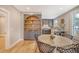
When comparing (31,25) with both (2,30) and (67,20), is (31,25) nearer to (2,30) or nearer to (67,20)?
(67,20)

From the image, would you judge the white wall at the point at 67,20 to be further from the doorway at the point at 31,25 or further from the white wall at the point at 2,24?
the white wall at the point at 2,24

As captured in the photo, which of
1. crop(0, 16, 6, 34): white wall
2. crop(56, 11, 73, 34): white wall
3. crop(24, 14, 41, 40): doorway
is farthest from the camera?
crop(0, 16, 6, 34): white wall

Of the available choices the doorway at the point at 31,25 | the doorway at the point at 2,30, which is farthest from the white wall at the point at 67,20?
the doorway at the point at 2,30

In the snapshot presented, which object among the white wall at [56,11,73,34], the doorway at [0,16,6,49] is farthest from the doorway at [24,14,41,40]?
the doorway at [0,16,6,49]

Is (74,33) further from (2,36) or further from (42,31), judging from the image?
(2,36)

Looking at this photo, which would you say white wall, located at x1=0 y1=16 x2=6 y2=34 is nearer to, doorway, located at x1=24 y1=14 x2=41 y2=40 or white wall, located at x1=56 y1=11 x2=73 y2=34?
doorway, located at x1=24 y1=14 x2=41 y2=40

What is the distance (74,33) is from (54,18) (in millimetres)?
707

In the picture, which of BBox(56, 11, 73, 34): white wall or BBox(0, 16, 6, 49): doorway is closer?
BBox(56, 11, 73, 34): white wall

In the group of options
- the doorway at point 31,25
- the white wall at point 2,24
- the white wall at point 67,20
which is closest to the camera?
the white wall at point 67,20

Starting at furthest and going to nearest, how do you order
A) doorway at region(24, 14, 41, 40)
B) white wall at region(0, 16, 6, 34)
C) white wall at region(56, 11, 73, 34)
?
white wall at region(0, 16, 6, 34) → doorway at region(24, 14, 41, 40) → white wall at region(56, 11, 73, 34)

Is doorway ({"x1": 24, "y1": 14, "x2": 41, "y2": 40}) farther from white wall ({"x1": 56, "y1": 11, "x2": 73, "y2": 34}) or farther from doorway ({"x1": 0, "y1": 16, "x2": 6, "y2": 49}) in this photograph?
doorway ({"x1": 0, "y1": 16, "x2": 6, "y2": 49})

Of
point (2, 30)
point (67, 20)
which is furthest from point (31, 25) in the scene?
point (2, 30)

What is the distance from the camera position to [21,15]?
11.6 feet

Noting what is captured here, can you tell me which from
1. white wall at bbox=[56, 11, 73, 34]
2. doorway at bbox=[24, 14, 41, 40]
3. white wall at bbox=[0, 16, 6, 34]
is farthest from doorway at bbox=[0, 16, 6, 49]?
white wall at bbox=[56, 11, 73, 34]
